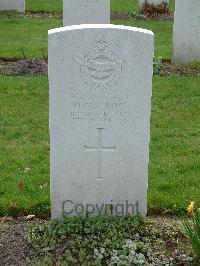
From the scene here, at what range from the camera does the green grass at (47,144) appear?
17.0ft

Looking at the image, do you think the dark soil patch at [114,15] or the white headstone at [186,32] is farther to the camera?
the dark soil patch at [114,15]

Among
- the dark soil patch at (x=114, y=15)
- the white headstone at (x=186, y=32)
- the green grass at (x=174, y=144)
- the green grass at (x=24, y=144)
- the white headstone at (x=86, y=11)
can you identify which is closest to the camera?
the green grass at (x=24, y=144)

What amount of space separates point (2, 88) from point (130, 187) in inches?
172

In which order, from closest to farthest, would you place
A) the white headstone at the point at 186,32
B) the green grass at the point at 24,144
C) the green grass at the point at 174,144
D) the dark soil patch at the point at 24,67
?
the green grass at the point at 24,144 < the green grass at the point at 174,144 < the dark soil patch at the point at 24,67 < the white headstone at the point at 186,32

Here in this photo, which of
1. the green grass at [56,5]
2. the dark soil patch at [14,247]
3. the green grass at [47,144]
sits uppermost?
the green grass at [56,5]

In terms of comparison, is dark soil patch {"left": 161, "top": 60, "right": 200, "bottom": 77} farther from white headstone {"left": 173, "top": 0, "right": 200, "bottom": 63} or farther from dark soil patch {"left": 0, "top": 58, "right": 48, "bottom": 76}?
dark soil patch {"left": 0, "top": 58, "right": 48, "bottom": 76}

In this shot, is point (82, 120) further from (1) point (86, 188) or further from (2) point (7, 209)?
(2) point (7, 209)

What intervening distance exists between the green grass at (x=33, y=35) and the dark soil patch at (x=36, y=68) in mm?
509

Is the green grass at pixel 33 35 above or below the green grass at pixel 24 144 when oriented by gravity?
above

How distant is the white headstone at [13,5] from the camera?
617 inches

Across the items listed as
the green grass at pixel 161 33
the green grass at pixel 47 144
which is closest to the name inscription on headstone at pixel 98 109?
the green grass at pixel 47 144

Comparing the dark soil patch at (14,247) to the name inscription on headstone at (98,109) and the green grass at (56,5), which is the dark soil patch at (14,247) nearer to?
the name inscription on headstone at (98,109)

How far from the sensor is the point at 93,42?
164 inches

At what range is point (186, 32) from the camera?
9.99 m
